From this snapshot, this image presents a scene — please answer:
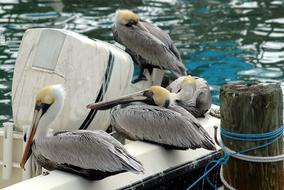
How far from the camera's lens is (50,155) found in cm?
334

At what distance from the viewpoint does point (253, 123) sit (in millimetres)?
3207

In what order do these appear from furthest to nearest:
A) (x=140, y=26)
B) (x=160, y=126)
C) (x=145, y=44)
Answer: (x=140, y=26) → (x=145, y=44) → (x=160, y=126)

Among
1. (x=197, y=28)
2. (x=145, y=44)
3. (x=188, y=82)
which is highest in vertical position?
(x=188, y=82)

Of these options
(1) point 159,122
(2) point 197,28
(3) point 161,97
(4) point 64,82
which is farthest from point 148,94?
(2) point 197,28

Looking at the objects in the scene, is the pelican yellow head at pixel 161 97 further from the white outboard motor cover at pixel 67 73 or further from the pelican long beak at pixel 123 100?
the white outboard motor cover at pixel 67 73

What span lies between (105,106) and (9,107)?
3241 mm

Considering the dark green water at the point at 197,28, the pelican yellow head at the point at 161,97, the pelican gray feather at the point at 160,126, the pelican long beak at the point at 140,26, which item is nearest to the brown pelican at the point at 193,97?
the pelican yellow head at the point at 161,97

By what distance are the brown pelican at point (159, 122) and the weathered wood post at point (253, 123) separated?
26 cm

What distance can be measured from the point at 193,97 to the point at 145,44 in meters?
1.17

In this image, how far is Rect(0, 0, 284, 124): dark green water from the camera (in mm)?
8125

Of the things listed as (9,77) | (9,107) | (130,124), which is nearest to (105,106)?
(130,124)

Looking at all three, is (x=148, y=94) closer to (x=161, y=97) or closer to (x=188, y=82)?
(x=161, y=97)

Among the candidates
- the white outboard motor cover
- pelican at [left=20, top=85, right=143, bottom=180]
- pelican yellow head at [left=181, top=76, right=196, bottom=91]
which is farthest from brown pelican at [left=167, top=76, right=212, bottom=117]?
pelican at [left=20, top=85, right=143, bottom=180]

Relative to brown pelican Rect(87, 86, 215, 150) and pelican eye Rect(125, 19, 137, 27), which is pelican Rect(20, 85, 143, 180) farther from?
pelican eye Rect(125, 19, 137, 27)
